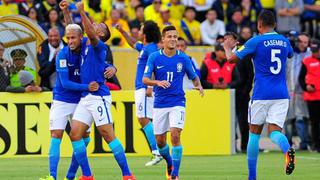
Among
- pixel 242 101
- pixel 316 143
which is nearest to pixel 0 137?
pixel 242 101

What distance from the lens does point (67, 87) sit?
13.7m

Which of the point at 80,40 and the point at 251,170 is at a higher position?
the point at 80,40

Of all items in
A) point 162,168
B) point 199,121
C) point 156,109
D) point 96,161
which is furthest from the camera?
point 199,121

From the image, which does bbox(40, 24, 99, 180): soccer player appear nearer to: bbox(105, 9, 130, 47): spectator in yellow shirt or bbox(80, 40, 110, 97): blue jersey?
bbox(80, 40, 110, 97): blue jersey

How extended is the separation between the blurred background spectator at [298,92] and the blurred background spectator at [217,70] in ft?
5.19

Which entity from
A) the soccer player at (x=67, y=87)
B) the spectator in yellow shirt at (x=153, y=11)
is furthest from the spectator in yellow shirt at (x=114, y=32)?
the soccer player at (x=67, y=87)

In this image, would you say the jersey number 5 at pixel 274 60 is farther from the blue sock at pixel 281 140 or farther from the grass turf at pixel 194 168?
the grass turf at pixel 194 168

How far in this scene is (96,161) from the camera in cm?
1872

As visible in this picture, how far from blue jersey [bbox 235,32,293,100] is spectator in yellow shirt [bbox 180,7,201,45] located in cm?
1164

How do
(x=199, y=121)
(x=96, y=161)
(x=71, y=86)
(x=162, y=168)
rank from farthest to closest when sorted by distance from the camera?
1. (x=199, y=121)
2. (x=96, y=161)
3. (x=162, y=168)
4. (x=71, y=86)

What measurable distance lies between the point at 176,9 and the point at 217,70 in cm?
584

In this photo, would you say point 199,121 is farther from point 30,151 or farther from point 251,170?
point 251,170

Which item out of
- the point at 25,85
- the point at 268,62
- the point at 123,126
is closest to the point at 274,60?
the point at 268,62

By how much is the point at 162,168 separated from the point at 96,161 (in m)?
1.88
